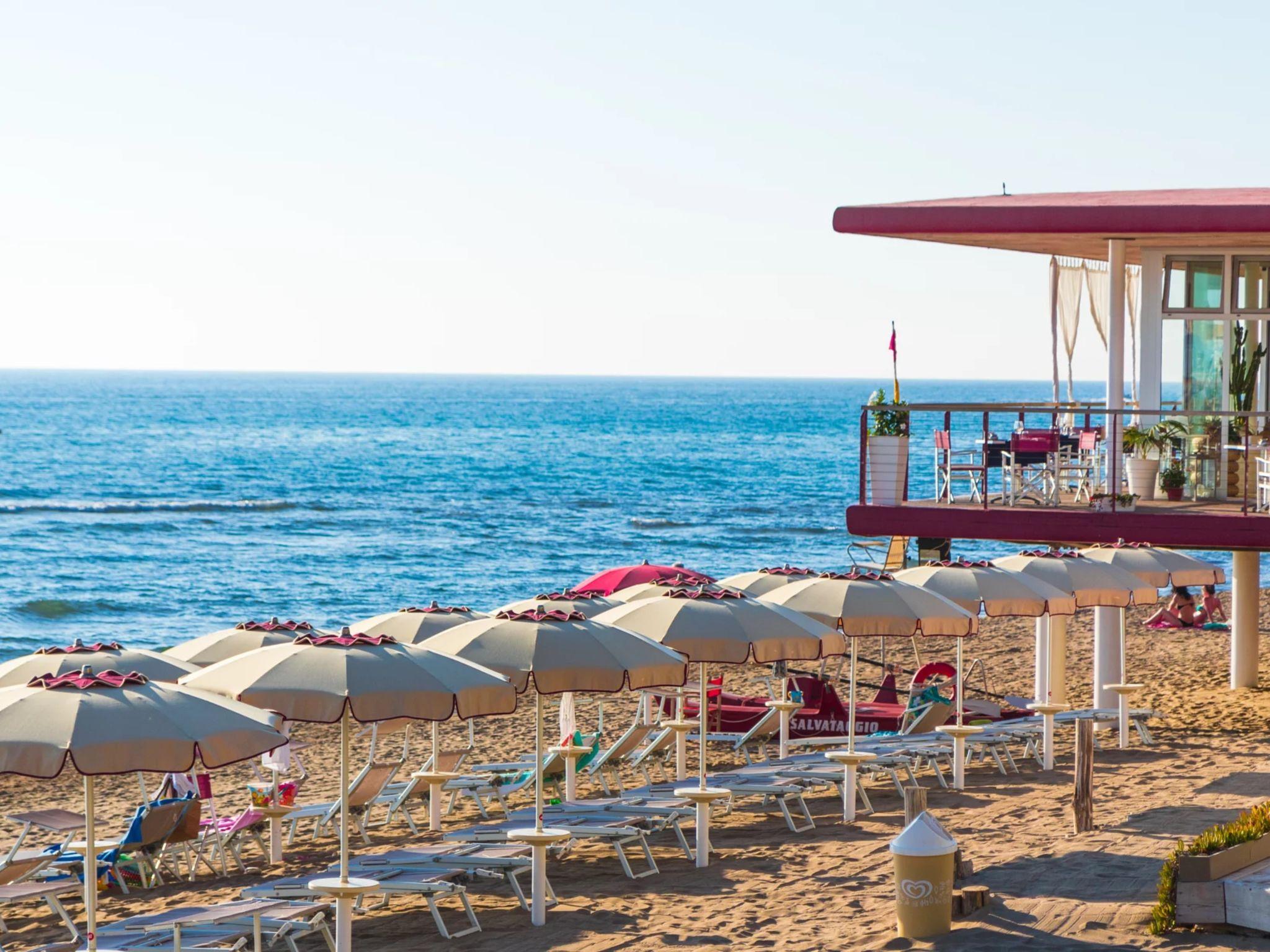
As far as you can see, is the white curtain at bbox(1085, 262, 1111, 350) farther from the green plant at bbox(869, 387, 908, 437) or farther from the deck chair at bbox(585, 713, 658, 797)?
the deck chair at bbox(585, 713, 658, 797)

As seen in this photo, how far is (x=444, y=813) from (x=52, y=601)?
2885 cm

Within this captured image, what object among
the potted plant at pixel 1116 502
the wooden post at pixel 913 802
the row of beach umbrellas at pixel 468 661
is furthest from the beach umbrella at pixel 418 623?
the potted plant at pixel 1116 502

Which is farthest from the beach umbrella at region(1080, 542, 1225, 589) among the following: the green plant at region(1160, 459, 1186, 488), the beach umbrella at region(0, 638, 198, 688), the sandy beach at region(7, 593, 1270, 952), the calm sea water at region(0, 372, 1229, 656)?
the beach umbrella at region(0, 638, 198, 688)

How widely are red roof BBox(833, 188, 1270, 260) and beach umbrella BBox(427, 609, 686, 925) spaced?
874cm

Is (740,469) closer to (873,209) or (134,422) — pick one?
(134,422)

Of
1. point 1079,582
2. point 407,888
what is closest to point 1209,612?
point 1079,582

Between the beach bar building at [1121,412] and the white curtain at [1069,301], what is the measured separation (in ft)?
16.7

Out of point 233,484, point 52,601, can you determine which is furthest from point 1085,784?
point 233,484

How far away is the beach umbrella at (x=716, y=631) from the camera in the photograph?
11.9m

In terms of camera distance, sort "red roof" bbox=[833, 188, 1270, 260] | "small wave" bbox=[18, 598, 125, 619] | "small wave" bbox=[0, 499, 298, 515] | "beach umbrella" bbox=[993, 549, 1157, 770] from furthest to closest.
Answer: "small wave" bbox=[0, 499, 298, 515] → "small wave" bbox=[18, 598, 125, 619] → "red roof" bbox=[833, 188, 1270, 260] → "beach umbrella" bbox=[993, 549, 1157, 770]

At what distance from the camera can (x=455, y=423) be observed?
146 meters

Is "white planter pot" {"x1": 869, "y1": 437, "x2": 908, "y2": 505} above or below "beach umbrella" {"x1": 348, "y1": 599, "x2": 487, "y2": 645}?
above

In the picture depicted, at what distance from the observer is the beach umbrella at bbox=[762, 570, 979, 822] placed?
13195 mm

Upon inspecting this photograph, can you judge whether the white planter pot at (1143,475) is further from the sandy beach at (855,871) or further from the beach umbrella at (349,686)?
the beach umbrella at (349,686)
